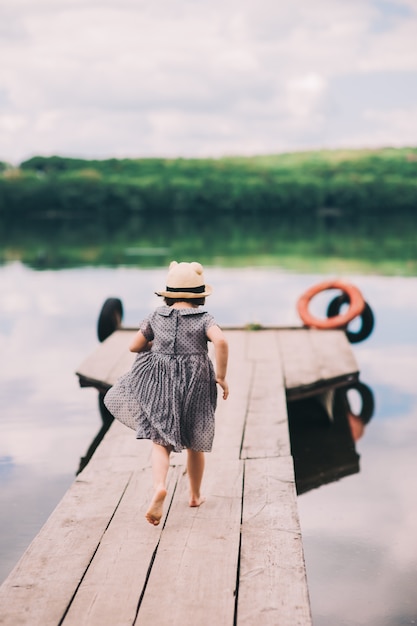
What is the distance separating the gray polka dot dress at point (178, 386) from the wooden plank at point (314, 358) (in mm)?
3476

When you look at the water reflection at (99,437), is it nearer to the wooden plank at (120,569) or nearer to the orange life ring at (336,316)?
the wooden plank at (120,569)

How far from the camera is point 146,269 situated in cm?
2408

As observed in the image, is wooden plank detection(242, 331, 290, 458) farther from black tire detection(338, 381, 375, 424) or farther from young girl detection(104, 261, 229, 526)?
young girl detection(104, 261, 229, 526)

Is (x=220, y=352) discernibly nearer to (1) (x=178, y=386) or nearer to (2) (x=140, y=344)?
(1) (x=178, y=386)

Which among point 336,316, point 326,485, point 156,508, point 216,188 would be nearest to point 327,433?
point 326,485

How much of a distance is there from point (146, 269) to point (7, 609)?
2044 cm

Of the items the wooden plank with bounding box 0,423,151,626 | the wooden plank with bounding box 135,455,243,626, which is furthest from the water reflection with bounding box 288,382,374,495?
the wooden plank with bounding box 135,455,243,626

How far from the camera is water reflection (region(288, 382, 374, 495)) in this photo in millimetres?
7169

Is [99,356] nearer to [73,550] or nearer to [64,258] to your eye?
[73,550]

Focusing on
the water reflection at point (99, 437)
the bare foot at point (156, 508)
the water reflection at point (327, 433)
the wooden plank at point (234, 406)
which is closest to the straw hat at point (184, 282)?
the bare foot at point (156, 508)

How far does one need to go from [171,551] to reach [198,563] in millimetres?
196

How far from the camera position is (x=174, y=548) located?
4398mm

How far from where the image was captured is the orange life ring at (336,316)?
1104cm

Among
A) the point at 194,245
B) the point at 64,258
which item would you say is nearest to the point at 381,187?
the point at 194,245
